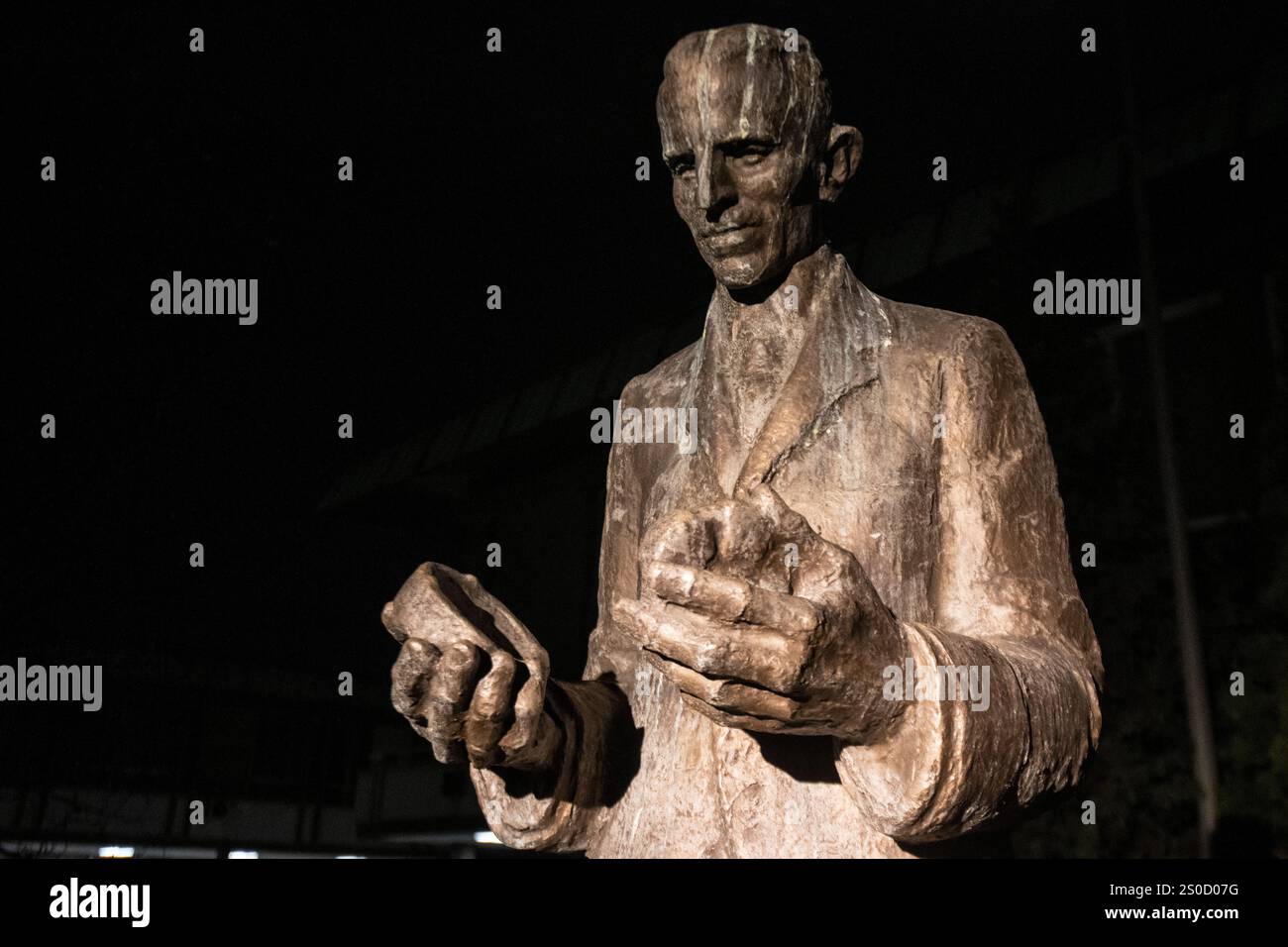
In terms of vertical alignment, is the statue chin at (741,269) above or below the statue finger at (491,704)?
above

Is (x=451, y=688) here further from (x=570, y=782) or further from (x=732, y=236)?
(x=732, y=236)

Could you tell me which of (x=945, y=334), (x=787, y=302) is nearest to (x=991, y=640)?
(x=945, y=334)

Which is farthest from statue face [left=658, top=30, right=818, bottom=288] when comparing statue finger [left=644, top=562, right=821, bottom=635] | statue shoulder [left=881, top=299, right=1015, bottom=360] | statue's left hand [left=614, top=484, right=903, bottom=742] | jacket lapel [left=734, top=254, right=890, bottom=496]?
statue finger [left=644, top=562, right=821, bottom=635]

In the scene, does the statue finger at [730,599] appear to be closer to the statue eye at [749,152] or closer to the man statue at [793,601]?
the man statue at [793,601]

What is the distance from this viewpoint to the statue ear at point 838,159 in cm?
276

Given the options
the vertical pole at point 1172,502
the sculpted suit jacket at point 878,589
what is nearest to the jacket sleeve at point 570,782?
the sculpted suit jacket at point 878,589

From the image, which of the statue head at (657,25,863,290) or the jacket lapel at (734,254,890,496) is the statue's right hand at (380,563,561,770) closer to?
the jacket lapel at (734,254,890,496)

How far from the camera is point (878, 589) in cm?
251

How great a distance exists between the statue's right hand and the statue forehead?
923 millimetres

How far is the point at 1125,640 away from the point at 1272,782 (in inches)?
57.4

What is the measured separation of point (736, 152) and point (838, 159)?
0.30 meters

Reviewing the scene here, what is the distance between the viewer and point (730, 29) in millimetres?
2594

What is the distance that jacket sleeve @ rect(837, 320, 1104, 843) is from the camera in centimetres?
212
